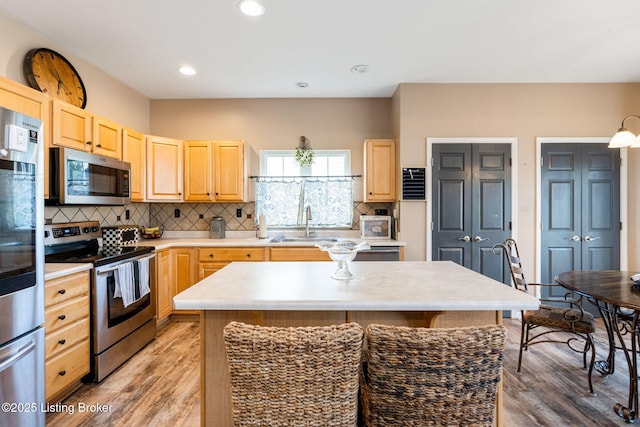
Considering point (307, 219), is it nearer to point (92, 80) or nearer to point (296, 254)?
point (296, 254)

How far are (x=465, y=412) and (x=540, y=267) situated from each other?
3.25m

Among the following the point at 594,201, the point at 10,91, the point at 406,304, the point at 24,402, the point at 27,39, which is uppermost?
the point at 27,39

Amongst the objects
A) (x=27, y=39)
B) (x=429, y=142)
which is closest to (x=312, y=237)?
(x=429, y=142)

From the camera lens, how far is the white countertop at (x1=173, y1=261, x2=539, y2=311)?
1264 millimetres

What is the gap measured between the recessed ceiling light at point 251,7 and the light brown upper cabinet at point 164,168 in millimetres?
1995

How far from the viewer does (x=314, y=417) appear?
39.8 inches

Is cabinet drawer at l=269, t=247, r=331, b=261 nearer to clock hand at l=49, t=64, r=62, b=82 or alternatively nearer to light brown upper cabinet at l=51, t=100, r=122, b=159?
light brown upper cabinet at l=51, t=100, r=122, b=159

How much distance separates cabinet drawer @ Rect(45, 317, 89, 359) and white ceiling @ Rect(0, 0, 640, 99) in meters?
2.28

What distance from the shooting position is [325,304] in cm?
126

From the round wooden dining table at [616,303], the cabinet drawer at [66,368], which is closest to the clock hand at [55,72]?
the cabinet drawer at [66,368]

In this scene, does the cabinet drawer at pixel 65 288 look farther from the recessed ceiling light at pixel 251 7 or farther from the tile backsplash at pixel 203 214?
the recessed ceiling light at pixel 251 7

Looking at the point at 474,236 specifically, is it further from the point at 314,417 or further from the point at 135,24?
the point at 135,24

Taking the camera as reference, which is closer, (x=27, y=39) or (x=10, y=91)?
(x=10, y=91)

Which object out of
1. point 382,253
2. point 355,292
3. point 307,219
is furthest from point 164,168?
point 355,292
